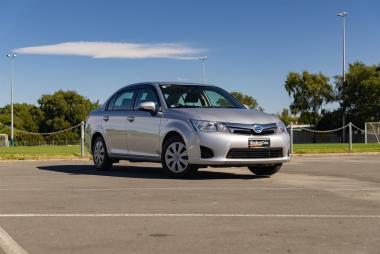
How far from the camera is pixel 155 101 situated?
37.0 ft

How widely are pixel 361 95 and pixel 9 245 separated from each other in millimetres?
62938

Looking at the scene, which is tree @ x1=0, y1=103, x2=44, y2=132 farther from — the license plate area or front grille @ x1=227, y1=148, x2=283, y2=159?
the license plate area

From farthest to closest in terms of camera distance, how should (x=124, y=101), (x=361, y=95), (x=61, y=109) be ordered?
(x=61, y=109) < (x=361, y=95) < (x=124, y=101)

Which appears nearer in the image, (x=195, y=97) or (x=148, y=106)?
(x=148, y=106)

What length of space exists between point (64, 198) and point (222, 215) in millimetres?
2298

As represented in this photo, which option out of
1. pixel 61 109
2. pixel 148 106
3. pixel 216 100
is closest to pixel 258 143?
pixel 216 100

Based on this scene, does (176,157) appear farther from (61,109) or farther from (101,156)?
(61,109)

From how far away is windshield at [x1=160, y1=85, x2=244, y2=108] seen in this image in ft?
36.6

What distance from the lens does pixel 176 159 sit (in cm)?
1043

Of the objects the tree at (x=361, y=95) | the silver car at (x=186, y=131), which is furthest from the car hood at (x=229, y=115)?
the tree at (x=361, y=95)

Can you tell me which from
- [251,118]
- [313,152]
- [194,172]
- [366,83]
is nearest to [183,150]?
[194,172]

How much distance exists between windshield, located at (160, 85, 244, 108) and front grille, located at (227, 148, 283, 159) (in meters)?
1.42

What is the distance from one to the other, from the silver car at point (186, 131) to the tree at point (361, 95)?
2149 inches

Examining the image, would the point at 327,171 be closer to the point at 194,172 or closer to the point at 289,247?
the point at 194,172
